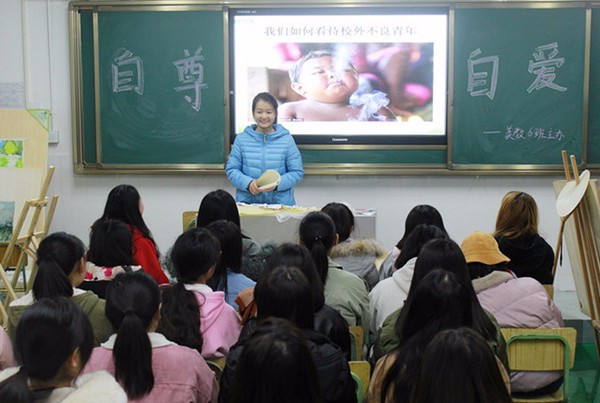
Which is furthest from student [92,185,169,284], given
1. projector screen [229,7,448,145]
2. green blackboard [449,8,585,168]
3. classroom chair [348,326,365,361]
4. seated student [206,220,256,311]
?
green blackboard [449,8,585,168]

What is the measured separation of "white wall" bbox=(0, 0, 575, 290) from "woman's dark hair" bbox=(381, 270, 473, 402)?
12.9 feet

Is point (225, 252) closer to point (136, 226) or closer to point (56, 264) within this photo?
point (56, 264)

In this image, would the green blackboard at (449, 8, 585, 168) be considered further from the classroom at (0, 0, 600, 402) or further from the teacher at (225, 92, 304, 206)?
the teacher at (225, 92, 304, 206)

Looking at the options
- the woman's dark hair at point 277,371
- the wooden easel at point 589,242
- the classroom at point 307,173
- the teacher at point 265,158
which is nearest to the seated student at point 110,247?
the woman's dark hair at point 277,371

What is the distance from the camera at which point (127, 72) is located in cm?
588

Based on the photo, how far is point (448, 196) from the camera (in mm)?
5957

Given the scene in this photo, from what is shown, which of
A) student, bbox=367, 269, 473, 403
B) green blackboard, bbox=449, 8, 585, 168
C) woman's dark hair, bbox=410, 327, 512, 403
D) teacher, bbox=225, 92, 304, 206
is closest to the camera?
woman's dark hair, bbox=410, 327, 512, 403

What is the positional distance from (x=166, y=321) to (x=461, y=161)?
381cm

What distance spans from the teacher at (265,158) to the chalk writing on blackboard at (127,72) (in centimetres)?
114

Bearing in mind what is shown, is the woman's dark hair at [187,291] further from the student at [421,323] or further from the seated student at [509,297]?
the seated student at [509,297]

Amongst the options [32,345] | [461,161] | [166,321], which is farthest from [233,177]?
[32,345]

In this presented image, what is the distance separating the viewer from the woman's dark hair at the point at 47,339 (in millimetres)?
1656

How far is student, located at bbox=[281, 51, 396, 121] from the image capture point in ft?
19.1

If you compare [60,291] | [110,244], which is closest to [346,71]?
[110,244]
